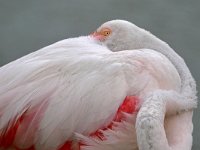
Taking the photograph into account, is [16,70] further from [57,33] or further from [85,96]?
[57,33]

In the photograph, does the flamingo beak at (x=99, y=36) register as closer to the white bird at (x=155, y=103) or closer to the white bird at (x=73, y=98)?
the white bird at (x=155, y=103)

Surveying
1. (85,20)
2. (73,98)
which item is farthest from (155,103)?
(85,20)

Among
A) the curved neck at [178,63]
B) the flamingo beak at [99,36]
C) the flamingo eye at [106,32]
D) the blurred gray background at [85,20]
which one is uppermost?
the flamingo eye at [106,32]

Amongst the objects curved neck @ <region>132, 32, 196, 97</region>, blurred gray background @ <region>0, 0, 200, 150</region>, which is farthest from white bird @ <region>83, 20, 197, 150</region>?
blurred gray background @ <region>0, 0, 200, 150</region>

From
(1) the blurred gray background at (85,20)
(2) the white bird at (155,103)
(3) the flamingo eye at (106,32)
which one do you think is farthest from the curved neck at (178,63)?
(1) the blurred gray background at (85,20)

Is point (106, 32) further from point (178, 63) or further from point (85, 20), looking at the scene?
point (85, 20)

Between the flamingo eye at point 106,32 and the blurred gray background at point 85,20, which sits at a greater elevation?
the flamingo eye at point 106,32
